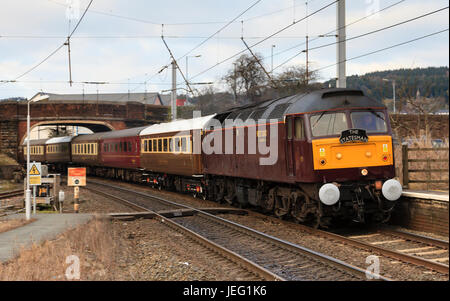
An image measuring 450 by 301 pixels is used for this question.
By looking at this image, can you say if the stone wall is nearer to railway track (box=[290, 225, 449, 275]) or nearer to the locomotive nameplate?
railway track (box=[290, 225, 449, 275])

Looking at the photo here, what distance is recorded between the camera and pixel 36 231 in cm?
1378

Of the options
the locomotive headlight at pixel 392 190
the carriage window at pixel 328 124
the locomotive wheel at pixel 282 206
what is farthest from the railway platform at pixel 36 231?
the locomotive headlight at pixel 392 190

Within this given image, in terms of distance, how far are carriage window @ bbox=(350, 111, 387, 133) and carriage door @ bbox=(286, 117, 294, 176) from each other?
64.0 inches

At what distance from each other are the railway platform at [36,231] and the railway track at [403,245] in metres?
6.91

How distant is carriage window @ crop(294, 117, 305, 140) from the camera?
486 inches

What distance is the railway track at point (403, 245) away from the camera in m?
8.92

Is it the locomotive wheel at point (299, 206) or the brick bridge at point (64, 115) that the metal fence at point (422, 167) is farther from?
the brick bridge at point (64, 115)

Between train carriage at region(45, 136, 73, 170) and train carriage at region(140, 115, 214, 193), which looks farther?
train carriage at region(45, 136, 73, 170)

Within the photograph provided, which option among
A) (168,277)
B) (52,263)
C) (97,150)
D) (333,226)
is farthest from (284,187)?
(97,150)

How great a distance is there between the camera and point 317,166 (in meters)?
11.8

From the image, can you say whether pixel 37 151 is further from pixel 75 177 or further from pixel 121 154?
pixel 75 177

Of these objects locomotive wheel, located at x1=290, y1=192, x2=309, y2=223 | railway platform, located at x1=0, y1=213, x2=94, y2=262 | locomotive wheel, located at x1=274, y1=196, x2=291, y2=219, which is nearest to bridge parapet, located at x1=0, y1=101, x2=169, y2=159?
railway platform, located at x1=0, y1=213, x2=94, y2=262
